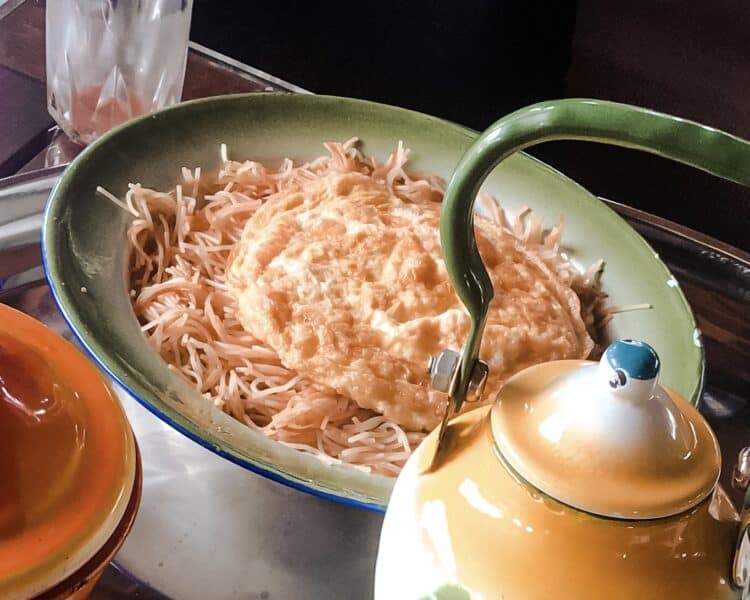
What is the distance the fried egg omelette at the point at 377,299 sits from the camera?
0.90m

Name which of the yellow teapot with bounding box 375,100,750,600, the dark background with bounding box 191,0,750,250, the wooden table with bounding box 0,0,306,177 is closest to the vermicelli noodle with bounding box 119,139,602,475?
the wooden table with bounding box 0,0,306,177

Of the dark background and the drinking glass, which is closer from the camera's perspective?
the drinking glass

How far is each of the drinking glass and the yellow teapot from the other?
0.89 metres

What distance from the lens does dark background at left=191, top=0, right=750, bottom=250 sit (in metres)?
2.07

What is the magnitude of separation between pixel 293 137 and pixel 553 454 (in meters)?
0.78

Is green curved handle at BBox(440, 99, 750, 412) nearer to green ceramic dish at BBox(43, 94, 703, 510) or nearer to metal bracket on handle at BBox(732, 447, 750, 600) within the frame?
metal bracket on handle at BBox(732, 447, 750, 600)

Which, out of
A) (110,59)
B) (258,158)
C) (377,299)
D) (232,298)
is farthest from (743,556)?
(110,59)

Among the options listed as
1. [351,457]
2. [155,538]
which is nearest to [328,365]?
[351,457]

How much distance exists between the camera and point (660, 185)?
2.37 meters

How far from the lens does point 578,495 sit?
1.51 feet

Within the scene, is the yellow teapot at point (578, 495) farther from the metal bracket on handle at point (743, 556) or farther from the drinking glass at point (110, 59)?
the drinking glass at point (110, 59)

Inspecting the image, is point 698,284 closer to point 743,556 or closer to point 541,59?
point 743,556

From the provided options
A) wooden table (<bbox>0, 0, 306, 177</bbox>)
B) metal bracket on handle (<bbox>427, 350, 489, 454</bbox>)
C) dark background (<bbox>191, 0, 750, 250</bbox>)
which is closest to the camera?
metal bracket on handle (<bbox>427, 350, 489, 454</bbox>)

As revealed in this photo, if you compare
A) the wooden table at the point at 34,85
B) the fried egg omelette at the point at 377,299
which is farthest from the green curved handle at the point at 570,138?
the wooden table at the point at 34,85
